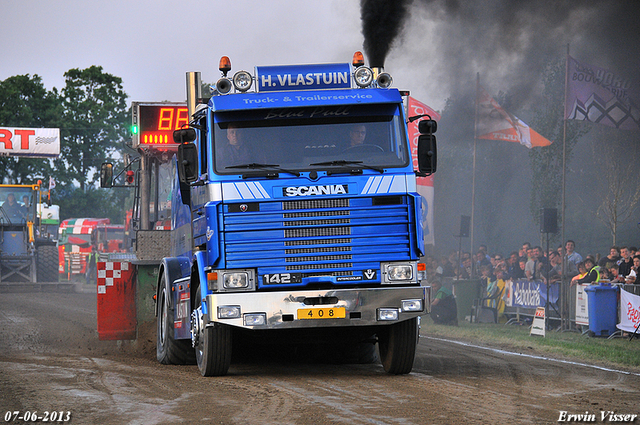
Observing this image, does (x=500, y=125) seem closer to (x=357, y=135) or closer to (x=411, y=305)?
(x=357, y=135)

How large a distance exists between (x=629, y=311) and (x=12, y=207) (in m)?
25.4

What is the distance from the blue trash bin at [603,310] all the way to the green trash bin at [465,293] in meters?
5.21

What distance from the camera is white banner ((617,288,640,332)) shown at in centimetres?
1549

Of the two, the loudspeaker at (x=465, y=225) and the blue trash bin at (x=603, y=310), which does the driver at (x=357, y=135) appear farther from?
the loudspeaker at (x=465, y=225)

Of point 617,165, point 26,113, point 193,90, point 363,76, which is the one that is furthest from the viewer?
point 26,113

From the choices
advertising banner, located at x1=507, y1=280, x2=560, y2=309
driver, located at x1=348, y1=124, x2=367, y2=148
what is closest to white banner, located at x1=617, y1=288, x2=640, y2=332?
advertising banner, located at x1=507, y1=280, x2=560, y2=309

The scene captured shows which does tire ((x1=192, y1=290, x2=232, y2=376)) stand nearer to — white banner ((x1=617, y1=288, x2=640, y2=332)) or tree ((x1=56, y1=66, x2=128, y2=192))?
white banner ((x1=617, y1=288, x2=640, y2=332))

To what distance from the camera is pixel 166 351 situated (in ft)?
37.1

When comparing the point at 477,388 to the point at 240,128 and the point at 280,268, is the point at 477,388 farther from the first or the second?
the point at 240,128

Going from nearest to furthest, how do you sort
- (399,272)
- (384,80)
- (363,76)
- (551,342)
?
(399,272), (363,76), (384,80), (551,342)

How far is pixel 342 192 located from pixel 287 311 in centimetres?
137

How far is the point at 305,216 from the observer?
8.80 meters

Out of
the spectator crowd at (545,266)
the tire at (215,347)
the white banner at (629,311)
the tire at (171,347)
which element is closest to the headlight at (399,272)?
the tire at (215,347)

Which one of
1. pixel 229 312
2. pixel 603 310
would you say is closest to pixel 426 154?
pixel 229 312
